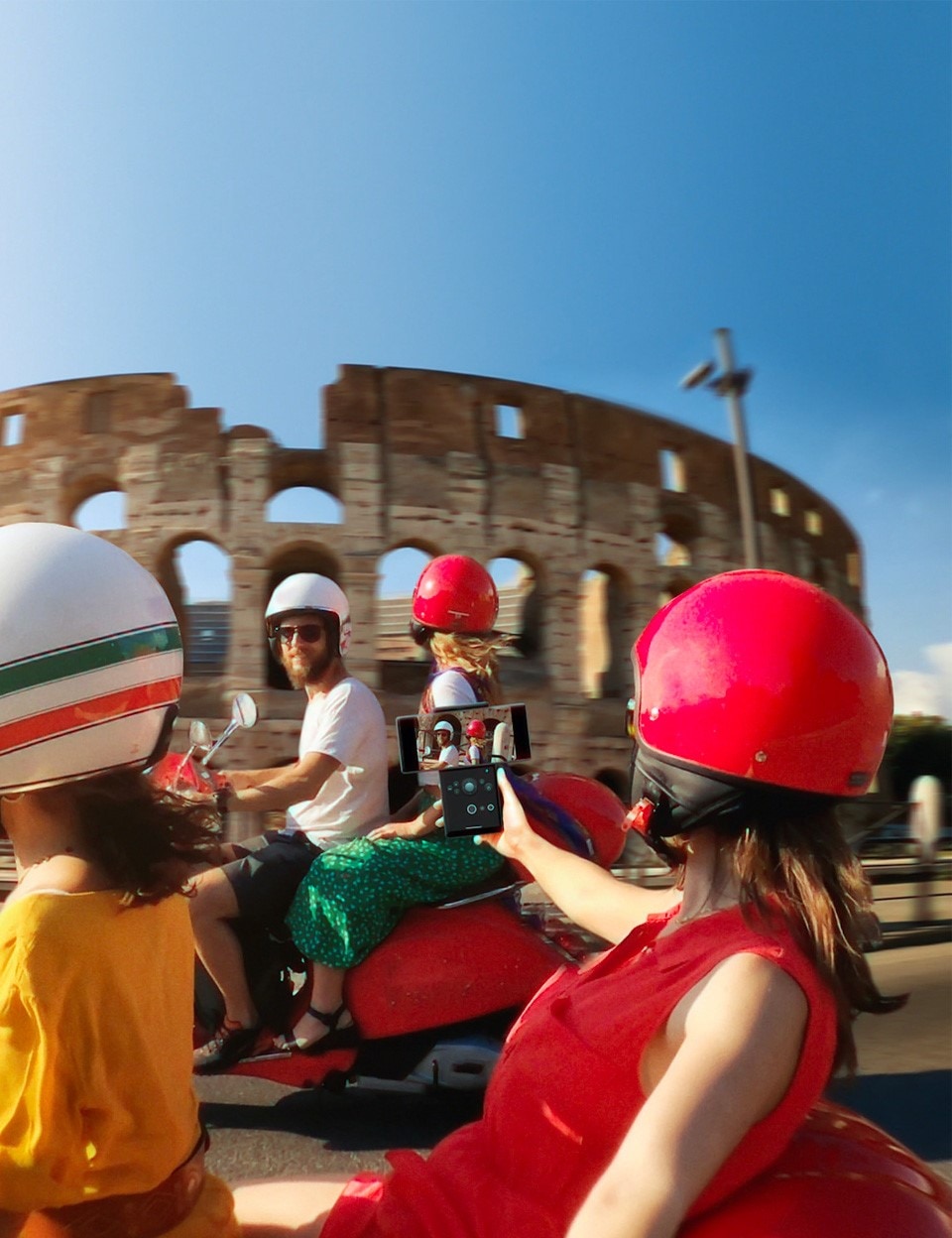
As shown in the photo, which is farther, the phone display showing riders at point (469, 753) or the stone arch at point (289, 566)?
the stone arch at point (289, 566)

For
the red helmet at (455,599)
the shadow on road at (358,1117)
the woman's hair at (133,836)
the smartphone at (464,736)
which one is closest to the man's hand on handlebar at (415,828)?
the red helmet at (455,599)

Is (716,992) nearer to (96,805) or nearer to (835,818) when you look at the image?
(835,818)

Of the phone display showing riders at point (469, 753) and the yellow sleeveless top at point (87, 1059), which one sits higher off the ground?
the phone display showing riders at point (469, 753)

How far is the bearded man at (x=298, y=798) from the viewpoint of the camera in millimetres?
3396

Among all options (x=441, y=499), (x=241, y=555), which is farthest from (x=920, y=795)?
(x=241, y=555)

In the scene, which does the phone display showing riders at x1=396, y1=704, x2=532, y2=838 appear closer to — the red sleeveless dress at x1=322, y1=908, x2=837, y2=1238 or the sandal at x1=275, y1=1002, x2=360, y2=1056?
the red sleeveless dress at x1=322, y1=908, x2=837, y2=1238

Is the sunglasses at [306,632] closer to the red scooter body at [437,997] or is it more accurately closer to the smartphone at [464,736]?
the red scooter body at [437,997]

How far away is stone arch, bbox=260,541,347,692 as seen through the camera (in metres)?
16.9

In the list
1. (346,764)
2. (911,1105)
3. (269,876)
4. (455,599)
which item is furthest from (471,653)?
(911,1105)

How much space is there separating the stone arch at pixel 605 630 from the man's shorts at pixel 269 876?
15.0 m

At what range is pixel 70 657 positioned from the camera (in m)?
1.28

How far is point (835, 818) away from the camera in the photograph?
122 centimetres

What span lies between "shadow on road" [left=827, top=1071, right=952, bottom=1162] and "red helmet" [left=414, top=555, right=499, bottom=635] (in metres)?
1.85

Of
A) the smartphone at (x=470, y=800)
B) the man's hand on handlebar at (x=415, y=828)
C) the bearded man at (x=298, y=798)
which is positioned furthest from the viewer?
the bearded man at (x=298, y=798)
